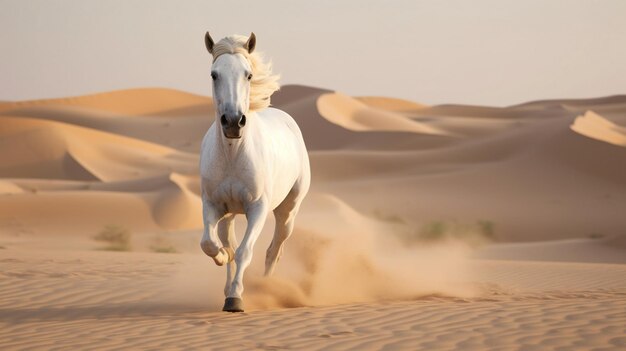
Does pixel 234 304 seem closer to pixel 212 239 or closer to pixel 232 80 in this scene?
pixel 212 239

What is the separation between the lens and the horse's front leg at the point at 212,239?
826 cm

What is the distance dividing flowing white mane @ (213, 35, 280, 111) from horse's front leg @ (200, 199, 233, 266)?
0.99 meters

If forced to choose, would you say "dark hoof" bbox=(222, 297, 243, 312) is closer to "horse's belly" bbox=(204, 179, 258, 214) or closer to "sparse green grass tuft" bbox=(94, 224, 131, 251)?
"horse's belly" bbox=(204, 179, 258, 214)

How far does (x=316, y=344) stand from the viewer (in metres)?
6.91

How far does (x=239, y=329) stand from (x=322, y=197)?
26285mm

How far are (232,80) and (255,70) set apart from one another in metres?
0.72

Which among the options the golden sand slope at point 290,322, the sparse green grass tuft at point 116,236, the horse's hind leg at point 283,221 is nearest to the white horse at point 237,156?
the golden sand slope at point 290,322

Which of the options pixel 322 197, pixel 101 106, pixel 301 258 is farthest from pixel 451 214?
pixel 101 106

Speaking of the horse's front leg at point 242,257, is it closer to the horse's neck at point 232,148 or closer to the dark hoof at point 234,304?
the dark hoof at point 234,304

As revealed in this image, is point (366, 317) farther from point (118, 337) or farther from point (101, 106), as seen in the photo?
point (101, 106)

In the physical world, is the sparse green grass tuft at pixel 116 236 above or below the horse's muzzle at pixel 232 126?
above

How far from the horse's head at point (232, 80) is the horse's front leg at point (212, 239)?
2.85 ft

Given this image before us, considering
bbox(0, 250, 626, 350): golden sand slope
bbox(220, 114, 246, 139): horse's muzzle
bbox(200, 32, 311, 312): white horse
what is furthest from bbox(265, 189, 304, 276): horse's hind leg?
bbox(220, 114, 246, 139): horse's muzzle

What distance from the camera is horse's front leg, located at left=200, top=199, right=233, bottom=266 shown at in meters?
8.26
